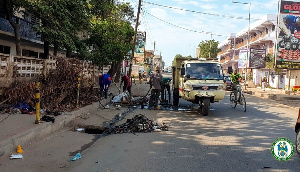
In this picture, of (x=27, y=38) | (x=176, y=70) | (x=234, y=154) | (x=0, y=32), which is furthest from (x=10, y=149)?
(x=27, y=38)

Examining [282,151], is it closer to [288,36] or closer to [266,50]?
[288,36]

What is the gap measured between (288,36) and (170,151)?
27291 mm

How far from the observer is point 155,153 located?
5809 mm

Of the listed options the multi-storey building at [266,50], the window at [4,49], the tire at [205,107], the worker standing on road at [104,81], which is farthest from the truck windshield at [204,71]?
the multi-storey building at [266,50]

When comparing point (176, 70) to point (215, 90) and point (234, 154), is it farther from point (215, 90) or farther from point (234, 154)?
point (234, 154)

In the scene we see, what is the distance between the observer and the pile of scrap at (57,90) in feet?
32.1

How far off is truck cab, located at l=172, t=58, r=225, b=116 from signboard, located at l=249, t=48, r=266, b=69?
3254 centimetres

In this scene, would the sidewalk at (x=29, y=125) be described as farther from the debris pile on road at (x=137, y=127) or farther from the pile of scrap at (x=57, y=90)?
the debris pile on road at (x=137, y=127)

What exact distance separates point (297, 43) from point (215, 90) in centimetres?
2185

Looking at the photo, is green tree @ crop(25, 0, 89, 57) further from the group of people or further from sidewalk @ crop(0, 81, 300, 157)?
sidewalk @ crop(0, 81, 300, 157)

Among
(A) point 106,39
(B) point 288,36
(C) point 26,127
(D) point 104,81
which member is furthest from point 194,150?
(B) point 288,36

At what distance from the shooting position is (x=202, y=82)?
39.1 feet

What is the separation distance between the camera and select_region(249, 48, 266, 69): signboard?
43.1 meters

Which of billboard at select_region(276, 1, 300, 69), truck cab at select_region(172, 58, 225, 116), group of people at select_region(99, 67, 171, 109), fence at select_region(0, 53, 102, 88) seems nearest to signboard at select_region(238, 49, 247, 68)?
billboard at select_region(276, 1, 300, 69)
